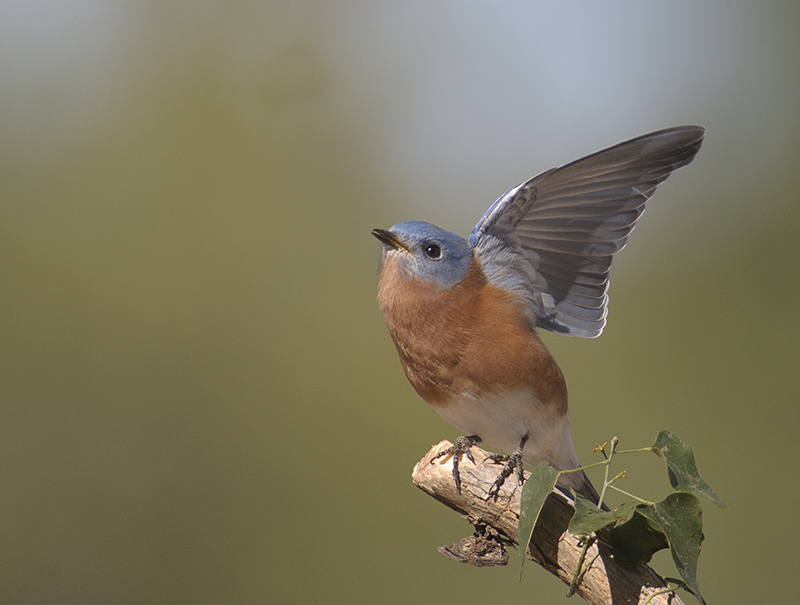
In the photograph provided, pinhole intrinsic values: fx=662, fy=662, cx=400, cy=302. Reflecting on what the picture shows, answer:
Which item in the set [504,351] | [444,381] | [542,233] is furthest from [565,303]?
[444,381]

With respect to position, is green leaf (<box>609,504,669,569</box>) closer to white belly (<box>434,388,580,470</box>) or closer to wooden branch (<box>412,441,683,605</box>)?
wooden branch (<box>412,441,683,605</box>)

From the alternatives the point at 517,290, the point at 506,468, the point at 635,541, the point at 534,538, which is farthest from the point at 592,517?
the point at 517,290

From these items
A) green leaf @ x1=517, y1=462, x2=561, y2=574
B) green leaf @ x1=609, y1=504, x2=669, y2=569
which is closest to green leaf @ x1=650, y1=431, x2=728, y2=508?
green leaf @ x1=609, y1=504, x2=669, y2=569

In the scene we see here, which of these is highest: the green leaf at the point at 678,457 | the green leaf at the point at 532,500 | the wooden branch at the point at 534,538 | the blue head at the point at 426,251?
the blue head at the point at 426,251

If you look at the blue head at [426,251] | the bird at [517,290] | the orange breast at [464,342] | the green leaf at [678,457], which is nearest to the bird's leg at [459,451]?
the bird at [517,290]

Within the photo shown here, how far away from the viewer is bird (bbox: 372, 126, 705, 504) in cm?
217

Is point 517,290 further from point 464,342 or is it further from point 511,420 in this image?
point 511,420

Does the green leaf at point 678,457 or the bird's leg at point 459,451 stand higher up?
the green leaf at point 678,457

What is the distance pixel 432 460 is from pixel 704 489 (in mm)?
861

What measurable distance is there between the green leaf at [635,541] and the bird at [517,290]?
1.31ft

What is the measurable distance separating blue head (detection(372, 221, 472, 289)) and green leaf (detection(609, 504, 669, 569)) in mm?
948

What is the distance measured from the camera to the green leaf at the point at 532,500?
1.57 m

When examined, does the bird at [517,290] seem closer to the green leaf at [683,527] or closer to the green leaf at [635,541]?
the green leaf at [635,541]

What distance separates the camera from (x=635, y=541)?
1713 millimetres
